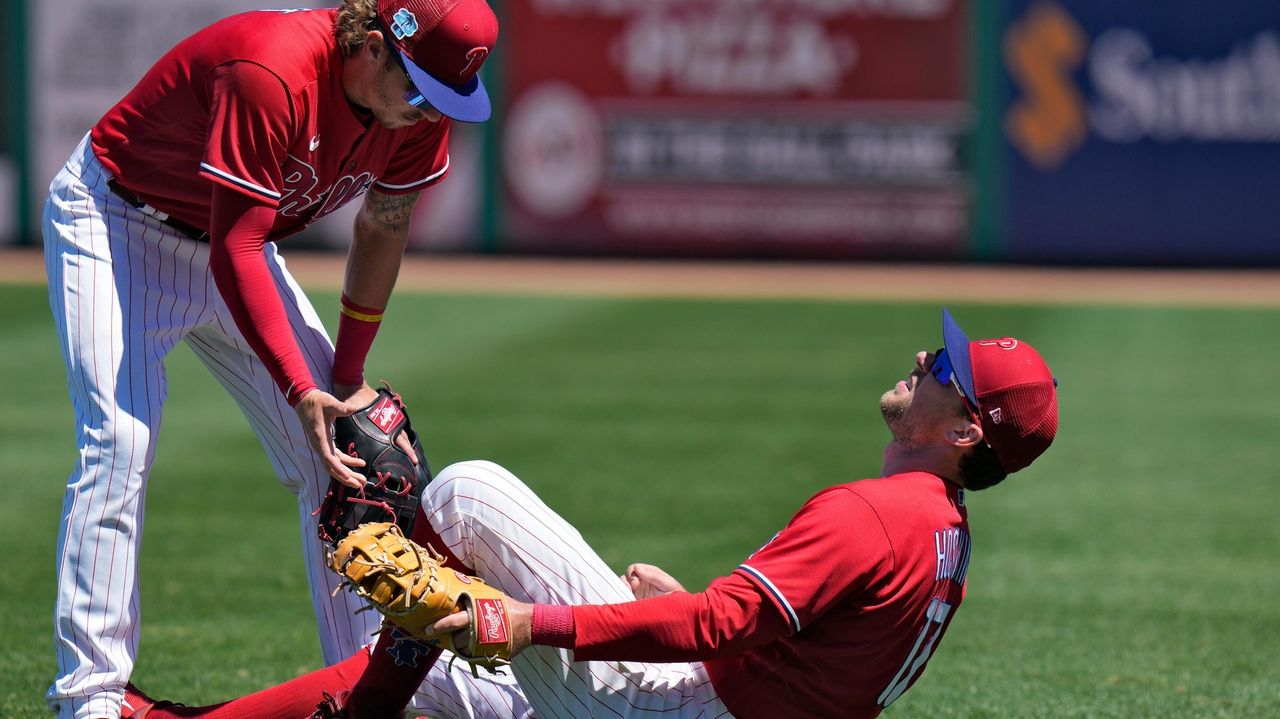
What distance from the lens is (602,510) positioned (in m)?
6.95

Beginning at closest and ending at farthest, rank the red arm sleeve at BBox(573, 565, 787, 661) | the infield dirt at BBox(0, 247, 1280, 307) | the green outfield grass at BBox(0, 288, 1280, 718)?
the red arm sleeve at BBox(573, 565, 787, 661), the green outfield grass at BBox(0, 288, 1280, 718), the infield dirt at BBox(0, 247, 1280, 307)

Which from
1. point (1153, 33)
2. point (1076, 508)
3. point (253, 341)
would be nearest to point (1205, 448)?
point (1076, 508)

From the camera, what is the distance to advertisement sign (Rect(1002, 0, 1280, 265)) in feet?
60.6

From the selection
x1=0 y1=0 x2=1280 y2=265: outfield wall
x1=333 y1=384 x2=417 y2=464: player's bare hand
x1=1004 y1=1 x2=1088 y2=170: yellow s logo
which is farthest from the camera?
x1=1004 y1=1 x2=1088 y2=170: yellow s logo

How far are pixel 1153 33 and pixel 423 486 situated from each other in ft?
55.2

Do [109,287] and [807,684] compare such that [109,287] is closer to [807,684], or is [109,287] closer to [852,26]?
[807,684]

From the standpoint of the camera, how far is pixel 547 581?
3.36 m

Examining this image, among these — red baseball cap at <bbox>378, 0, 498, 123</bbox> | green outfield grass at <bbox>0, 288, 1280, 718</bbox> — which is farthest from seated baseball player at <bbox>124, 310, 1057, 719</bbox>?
green outfield grass at <bbox>0, 288, 1280, 718</bbox>

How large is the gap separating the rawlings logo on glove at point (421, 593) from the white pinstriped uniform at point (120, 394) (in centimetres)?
85

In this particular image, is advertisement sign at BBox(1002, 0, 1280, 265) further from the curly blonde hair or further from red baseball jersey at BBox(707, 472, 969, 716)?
red baseball jersey at BBox(707, 472, 969, 716)

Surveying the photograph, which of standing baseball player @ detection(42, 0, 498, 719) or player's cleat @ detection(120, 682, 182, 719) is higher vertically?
standing baseball player @ detection(42, 0, 498, 719)

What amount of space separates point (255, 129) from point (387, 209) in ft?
2.37

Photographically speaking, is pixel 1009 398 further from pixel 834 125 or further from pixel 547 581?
pixel 834 125

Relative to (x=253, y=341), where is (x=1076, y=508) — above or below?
below
